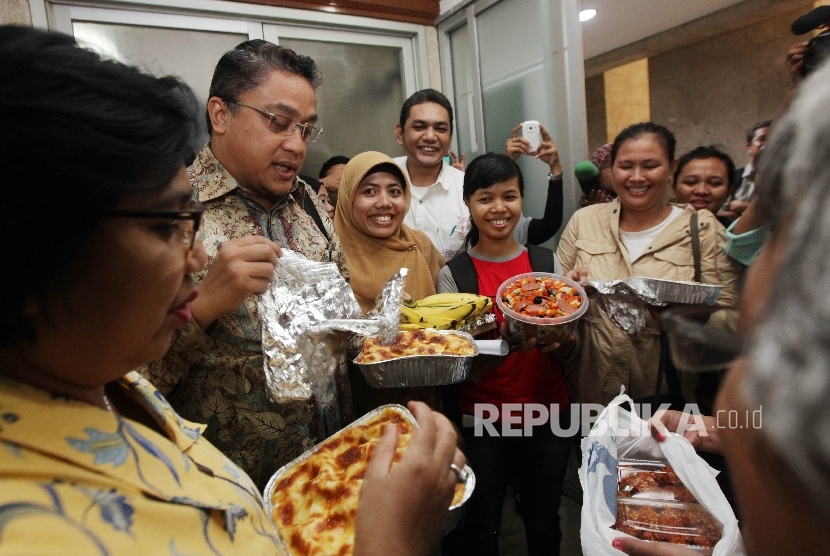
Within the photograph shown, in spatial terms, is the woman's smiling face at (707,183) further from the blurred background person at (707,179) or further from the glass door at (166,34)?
the glass door at (166,34)

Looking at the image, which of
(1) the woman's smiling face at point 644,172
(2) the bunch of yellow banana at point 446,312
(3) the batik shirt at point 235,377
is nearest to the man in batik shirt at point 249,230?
(3) the batik shirt at point 235,377

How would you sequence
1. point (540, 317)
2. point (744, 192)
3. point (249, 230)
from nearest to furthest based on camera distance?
point (249, 230)
point (540, 317)
point (744, 192)

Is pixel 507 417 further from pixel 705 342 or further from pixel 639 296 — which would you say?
pixel 705 342

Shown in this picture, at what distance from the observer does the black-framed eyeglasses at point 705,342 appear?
1.73 feet

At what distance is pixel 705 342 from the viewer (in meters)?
0.57

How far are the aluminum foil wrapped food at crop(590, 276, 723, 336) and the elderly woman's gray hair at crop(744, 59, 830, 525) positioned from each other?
61.0 inches

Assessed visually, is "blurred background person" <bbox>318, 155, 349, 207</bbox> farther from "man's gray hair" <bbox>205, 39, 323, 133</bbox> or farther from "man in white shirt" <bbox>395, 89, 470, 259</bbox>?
"man's gray hair" <bbox>205, 39, 323, 133</bbox>

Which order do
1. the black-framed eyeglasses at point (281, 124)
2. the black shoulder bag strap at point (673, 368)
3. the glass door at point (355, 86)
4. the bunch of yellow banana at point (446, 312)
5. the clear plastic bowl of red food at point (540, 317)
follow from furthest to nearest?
the glass door at point (355, 86) → the black shoulder bag strap at point (673, 368) → the bunch of yellow banana at point (446, 312) → the clear plastic bowl of red food at point (540, 317) → the black-framed eyeglasses at point (281, 124)

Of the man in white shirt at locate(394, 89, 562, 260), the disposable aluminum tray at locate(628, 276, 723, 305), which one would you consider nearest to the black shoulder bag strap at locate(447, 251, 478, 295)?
the man in white shirt at locate(394, 89, 562, 260)

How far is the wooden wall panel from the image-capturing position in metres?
3.88

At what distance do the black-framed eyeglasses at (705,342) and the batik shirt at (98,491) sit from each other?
70cm

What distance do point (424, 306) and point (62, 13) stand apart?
3.51 m

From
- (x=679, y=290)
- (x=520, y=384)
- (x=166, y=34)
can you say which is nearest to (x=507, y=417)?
(x=520, y=384)

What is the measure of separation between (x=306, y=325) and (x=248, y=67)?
87 cm
